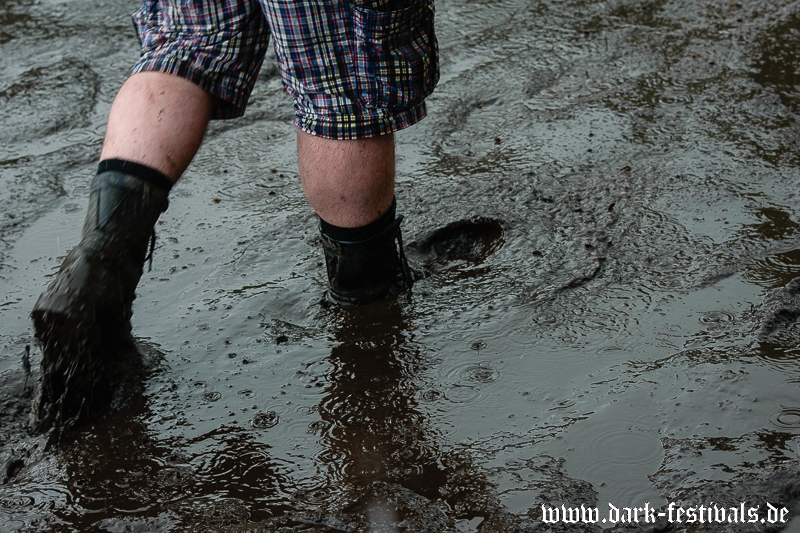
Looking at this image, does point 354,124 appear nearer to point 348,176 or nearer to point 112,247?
point 348,176

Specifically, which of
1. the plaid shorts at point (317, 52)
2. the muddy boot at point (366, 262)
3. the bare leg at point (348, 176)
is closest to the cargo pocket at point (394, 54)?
the plaid shorts at point (317, 52)

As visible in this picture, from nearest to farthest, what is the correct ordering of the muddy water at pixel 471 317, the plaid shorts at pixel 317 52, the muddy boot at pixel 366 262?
the muddy water at pixel 471 317 < the plaid shorts at pixel 317 52 < the muddy boot at pixel 366 262

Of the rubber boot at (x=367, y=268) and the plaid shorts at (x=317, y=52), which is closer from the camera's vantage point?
the plaid shorts at (x=317, y=52)

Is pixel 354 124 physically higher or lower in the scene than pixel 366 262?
higher

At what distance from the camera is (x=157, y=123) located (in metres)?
1.85

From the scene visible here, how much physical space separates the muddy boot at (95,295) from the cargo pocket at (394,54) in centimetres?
50

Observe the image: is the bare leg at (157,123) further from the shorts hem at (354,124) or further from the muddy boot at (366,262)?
the muddy boot at (366,262)

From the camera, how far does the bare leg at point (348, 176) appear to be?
1964mm

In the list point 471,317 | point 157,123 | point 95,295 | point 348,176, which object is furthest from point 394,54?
point 95,295

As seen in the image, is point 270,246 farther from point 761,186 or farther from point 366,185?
point 761,186

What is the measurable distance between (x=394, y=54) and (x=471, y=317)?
0.68 meters

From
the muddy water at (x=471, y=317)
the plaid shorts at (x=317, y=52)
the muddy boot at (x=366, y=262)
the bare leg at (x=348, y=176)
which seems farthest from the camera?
the muddy boot at (x=366, y=262)

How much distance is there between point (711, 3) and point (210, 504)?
3452 mm

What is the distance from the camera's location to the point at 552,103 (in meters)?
3.23
